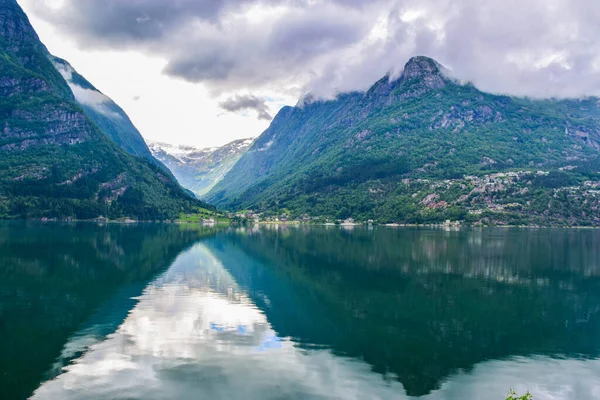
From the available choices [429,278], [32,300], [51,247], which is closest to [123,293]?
[32,300]

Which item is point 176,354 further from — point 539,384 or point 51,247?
point 51,247

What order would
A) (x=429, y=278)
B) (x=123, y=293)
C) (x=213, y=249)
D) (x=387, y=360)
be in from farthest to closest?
(x=213, y=249) < (x=429, y=278) < (x=123, y=293) < (x=387, y=360)

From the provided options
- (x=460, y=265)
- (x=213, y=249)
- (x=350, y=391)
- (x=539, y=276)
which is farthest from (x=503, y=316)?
(x=213, y=249)

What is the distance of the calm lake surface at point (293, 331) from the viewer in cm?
2781

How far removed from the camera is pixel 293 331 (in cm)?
3962

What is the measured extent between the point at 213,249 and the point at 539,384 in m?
87.7

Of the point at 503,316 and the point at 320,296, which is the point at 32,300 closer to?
the point at 320,296

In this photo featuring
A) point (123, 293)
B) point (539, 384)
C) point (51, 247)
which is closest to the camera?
point (539, 384)

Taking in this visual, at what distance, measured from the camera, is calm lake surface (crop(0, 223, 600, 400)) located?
27812 mm

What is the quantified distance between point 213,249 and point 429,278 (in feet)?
191

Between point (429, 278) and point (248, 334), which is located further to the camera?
point (429, 278)

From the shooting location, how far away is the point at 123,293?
175ft

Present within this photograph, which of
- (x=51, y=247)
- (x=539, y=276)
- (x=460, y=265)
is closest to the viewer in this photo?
(x=539, y=276)

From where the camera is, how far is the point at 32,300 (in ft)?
152
